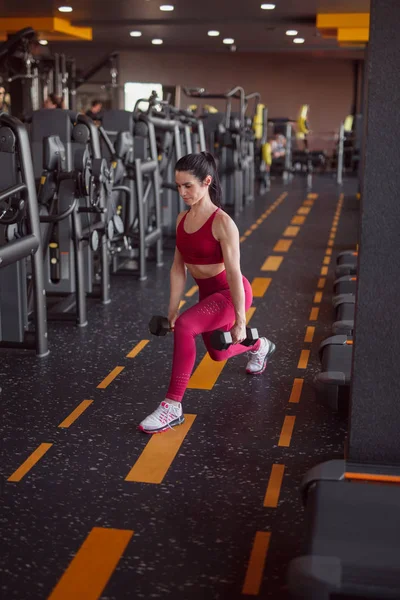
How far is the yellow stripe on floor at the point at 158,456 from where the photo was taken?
3.24m

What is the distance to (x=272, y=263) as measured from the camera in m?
8.07

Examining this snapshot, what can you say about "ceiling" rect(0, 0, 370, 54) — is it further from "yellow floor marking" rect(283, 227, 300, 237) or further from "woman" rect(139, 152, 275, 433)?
"woman" rect(139, 152, 275, 433)

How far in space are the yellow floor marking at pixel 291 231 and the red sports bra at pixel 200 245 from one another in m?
6.43

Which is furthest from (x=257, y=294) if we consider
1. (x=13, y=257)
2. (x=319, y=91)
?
(x=319, y=91)

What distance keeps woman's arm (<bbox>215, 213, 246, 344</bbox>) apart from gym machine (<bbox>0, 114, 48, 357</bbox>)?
4.20ft

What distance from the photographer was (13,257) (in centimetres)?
425

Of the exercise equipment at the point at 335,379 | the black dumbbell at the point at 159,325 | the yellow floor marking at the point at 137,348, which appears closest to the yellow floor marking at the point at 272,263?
the yellow floor marking at the point at 137,348

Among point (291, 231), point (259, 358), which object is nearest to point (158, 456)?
point (259, 358)

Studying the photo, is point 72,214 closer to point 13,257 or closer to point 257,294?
point 13,257

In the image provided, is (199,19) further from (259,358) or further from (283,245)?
(259,358)

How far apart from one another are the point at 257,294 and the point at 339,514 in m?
4.38

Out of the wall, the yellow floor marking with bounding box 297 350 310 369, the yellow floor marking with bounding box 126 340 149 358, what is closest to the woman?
the yellow floor marking with bounding box 297 350 310 369

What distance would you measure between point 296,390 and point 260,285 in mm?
2781

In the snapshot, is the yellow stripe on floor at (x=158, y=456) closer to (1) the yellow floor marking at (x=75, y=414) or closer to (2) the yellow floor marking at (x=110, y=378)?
(1) the yellow floor marking at (x=75, y=414)
